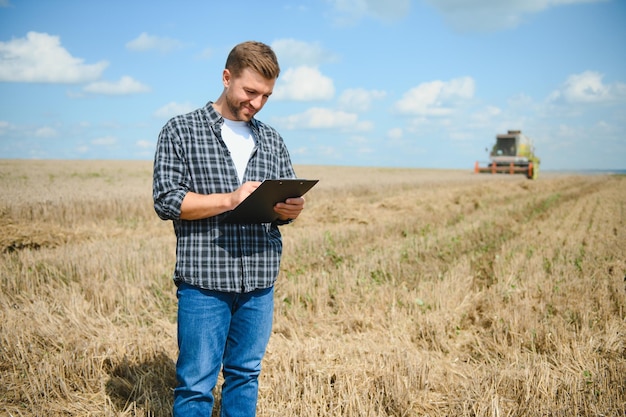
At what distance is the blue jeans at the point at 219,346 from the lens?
7.91ft

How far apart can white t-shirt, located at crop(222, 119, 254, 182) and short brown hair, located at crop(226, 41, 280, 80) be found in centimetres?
29

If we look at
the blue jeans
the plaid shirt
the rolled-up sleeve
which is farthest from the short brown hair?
the blue jeans

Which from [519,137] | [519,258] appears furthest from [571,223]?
[519,137]

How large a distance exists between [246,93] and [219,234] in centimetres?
75

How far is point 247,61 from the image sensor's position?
93.7 inches

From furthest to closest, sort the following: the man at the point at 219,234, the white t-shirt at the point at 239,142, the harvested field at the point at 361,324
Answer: the harvested field at the point at 361,324 → the white t-shirt at the point at 239,142 → the man at the point at 219,234

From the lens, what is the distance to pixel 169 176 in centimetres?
234

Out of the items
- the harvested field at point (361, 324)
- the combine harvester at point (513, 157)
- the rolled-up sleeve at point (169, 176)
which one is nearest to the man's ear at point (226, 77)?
the rolled-up sleeve at point (169, 176)

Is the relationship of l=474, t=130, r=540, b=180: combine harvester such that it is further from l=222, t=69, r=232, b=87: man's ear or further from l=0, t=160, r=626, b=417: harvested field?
Result: l=222, t=69, r=232, b=87: man's ear

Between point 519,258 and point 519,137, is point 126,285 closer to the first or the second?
point 519,258

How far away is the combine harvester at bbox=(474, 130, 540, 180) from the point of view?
1309 inches

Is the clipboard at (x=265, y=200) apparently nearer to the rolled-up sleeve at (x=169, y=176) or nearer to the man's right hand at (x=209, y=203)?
the man's right hand at (x=209, y=203)

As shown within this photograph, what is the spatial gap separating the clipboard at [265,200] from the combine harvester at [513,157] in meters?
33.1

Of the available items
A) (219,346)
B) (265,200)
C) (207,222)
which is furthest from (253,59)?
(219,346)
